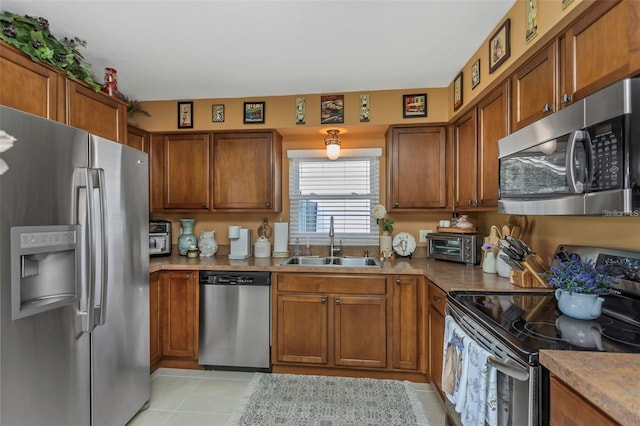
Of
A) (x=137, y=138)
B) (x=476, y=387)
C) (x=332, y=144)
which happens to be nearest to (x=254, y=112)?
(x=332, y=144)

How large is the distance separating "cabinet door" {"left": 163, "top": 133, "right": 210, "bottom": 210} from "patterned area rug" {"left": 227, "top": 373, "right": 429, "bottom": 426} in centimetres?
172

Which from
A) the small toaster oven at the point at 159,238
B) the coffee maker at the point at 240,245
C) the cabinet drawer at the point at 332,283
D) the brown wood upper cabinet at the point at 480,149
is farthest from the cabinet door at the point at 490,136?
the small toaster oven at the point at 159,238

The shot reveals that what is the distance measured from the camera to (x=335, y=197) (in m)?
3.20

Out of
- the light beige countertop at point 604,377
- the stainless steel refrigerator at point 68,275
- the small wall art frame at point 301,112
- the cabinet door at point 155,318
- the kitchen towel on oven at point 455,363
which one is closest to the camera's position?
the light beige countertop at point 604,377

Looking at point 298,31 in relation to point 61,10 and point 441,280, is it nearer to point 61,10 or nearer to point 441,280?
point 61,10

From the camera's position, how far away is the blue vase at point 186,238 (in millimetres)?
3121

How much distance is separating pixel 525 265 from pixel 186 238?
2.89 meters

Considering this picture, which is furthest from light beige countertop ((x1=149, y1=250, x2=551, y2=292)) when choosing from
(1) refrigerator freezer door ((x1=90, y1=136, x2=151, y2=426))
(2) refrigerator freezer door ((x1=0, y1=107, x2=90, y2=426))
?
(2) refrigerator freezer door ((x1=0, y1=107, x2=90, y2=426))

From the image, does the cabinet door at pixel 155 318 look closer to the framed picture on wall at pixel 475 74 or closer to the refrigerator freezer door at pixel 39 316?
the refrigerator freezer door at pixel 39 316

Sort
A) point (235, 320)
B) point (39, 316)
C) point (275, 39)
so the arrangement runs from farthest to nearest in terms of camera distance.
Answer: point (235, 320)
point (275, 39)
point (39, 316)

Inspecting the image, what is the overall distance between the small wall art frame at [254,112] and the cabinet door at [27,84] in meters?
1.40

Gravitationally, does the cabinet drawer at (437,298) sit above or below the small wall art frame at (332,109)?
below

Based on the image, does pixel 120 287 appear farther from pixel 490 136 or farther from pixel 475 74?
pixel 475 74

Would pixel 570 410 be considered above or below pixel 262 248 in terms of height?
below
